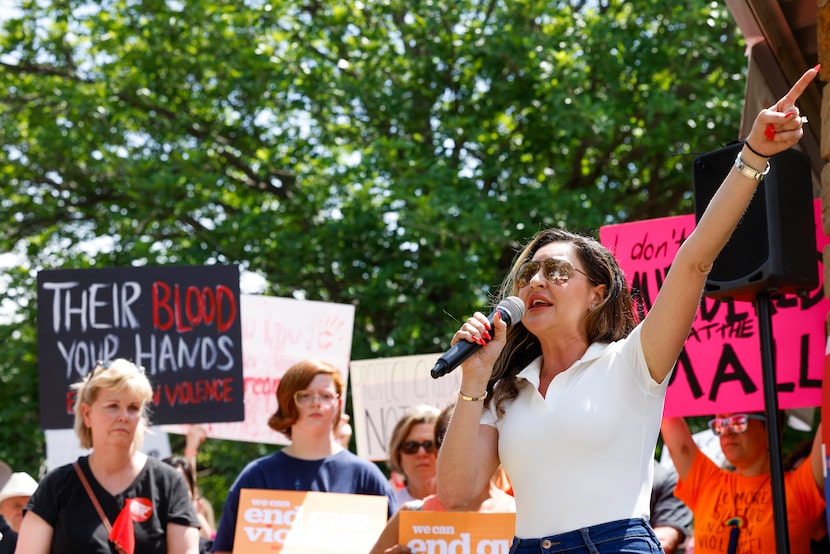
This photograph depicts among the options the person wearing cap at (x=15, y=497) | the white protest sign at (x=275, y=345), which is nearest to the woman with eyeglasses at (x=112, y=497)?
the person wearing cap at (x=15, y=497)

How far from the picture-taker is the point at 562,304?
284 cm

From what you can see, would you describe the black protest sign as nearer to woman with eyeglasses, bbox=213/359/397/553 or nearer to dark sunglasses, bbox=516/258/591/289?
woman with eyeglasses, bbox=213/359/397/553

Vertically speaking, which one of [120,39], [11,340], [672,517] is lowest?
[672,517]

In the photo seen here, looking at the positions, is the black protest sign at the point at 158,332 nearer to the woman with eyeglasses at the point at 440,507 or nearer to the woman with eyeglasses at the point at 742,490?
the woman with eyeglasses at the point at 440,507

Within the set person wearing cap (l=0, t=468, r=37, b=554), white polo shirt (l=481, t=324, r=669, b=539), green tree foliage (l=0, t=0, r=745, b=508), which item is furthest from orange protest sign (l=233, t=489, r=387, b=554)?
green tree foliage (l=0, t=0, r=745, b=508)

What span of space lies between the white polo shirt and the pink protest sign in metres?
1.88

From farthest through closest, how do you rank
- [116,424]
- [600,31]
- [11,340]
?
[11,340]
[600,31]
[116,424]

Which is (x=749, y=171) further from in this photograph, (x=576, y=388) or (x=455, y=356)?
(x=455, y=356)

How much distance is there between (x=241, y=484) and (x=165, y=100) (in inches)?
354

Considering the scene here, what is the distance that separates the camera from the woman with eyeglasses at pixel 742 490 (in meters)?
4.39

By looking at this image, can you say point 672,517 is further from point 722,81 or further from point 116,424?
point 722,81

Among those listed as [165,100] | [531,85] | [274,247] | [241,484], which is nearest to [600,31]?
[531,85]

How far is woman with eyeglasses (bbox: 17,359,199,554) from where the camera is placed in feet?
13.8

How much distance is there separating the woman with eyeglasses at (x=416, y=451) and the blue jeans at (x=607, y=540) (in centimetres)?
258
